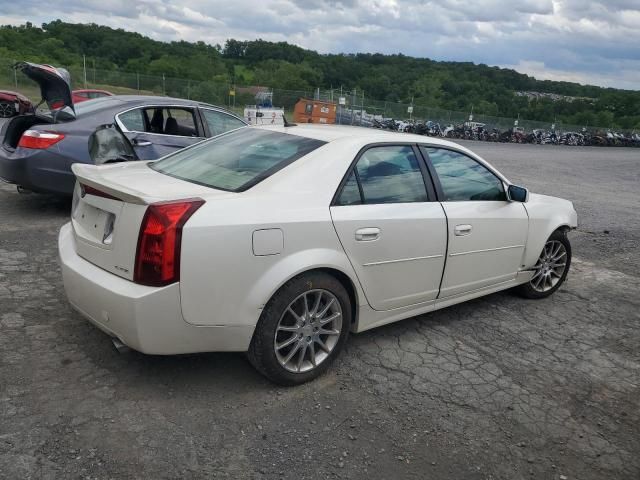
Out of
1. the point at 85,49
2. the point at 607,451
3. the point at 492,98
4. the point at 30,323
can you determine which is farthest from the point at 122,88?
the point at 492,98

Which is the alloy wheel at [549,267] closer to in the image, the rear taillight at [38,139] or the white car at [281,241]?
the white car at [281,241]

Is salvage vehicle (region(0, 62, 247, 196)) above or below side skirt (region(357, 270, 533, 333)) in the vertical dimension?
above

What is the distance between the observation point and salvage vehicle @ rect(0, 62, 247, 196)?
6020mm

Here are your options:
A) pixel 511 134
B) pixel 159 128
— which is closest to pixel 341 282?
pixel 159 128

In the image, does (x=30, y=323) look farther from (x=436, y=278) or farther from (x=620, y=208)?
(x=620, y=208)

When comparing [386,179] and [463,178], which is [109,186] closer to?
[386,179]

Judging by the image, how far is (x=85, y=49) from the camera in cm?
5644

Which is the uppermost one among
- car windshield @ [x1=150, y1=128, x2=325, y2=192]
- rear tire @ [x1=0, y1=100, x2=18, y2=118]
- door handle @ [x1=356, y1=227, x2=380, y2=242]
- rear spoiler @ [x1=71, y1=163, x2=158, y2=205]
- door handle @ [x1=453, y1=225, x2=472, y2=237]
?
car windshield @ [x1=150, y1=128, x2=325, y2=192]

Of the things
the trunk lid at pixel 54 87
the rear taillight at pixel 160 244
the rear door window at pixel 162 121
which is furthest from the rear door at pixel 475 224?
the trunk lid at pixel 54 87

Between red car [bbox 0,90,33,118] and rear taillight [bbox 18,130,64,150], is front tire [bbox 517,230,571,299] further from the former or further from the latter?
red car [bbox 0,90,33,118]

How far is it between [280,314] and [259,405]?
52cm

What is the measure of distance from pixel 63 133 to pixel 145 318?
13.7 feet

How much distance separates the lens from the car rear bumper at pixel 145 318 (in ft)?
9.14

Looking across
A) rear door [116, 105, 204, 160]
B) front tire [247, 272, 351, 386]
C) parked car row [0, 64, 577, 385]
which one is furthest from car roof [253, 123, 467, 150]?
rear door [116, 105, 204, 160]
